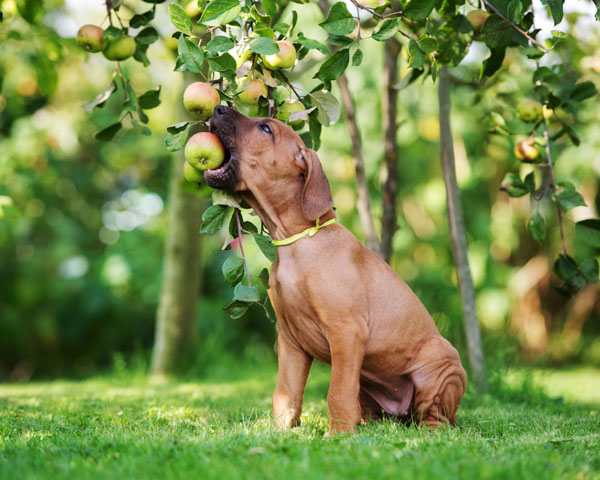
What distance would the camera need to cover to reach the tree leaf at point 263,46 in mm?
2842

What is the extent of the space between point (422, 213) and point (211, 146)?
27.5ft

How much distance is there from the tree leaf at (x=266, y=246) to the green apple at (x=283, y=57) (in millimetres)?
878

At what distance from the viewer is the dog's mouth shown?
120 inches

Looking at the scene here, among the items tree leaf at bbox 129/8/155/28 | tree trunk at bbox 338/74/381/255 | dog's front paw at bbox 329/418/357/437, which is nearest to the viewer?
dog's front paw at bbox 329/418/357/437

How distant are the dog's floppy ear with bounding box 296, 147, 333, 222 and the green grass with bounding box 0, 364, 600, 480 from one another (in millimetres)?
1071

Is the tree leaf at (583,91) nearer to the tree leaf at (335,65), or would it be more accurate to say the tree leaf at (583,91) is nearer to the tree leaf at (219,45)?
the tree leaf at (335,65)

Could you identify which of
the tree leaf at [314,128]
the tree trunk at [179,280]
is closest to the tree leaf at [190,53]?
the tree leaf at [314,128]

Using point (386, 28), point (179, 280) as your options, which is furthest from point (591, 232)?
point (179, 280)

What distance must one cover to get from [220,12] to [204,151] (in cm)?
64

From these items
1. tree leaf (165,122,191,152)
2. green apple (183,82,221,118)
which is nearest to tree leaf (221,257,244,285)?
tree leaf (165,122,191,152)

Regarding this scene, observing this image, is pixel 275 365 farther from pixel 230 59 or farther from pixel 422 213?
pixel 230 59

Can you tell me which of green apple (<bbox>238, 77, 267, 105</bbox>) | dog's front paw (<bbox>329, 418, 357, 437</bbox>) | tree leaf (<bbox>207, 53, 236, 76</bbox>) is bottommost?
dog's front paw (<bbox>329, 418, 357, 437</bbox>)

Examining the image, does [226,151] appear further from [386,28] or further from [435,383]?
[435,383]

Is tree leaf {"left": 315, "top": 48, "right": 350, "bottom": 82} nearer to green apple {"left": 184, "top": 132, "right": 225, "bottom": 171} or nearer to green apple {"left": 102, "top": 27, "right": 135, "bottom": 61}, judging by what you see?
green apple {"left": 184, "top": 132, "right": 225, "bottom": 171}
